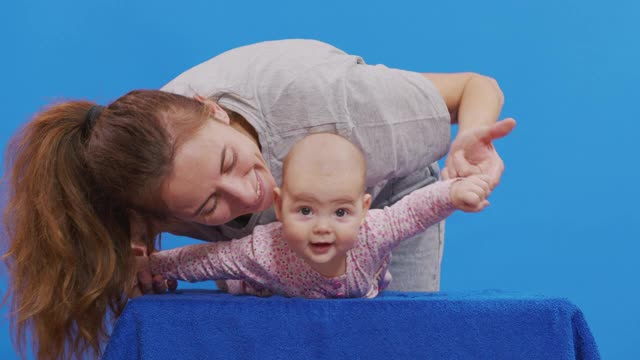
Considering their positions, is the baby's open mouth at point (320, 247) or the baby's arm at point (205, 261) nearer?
the baby's open mouth at point (320, 247)

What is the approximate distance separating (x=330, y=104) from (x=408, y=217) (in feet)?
0.98

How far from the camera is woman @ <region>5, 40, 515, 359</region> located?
4.31 feet

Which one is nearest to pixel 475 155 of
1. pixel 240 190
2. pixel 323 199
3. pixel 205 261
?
pixel 323 199

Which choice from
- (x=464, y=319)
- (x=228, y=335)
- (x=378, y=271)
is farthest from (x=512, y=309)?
(x=228, y=335)

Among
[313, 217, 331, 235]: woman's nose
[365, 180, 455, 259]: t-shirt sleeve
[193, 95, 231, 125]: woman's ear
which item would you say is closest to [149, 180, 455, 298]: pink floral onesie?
[365, 180, 455, 259]: t-shirt sleeve

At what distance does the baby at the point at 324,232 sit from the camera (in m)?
1.20

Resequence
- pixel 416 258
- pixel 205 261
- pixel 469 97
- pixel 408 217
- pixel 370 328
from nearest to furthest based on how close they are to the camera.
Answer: pixel 370 328 → pixel 408 217 → pixel 205 261 → pixel 469 97 → pixel 416 258

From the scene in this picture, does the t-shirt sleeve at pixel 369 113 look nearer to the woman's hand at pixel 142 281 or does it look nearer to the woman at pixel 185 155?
the woman at pixel 185 155

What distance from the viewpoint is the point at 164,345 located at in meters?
1.25

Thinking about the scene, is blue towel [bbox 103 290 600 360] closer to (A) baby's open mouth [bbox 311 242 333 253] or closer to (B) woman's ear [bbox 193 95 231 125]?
(A) baby's open mouth [bbox 311 242 333 253]

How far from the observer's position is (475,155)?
1.26 meters

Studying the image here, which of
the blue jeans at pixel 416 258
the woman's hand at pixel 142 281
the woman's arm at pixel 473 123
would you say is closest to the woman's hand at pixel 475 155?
the woman's arm at pixel 473 123

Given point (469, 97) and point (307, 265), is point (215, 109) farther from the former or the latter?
point (469, 97)

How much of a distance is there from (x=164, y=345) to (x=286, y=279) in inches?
8.8
